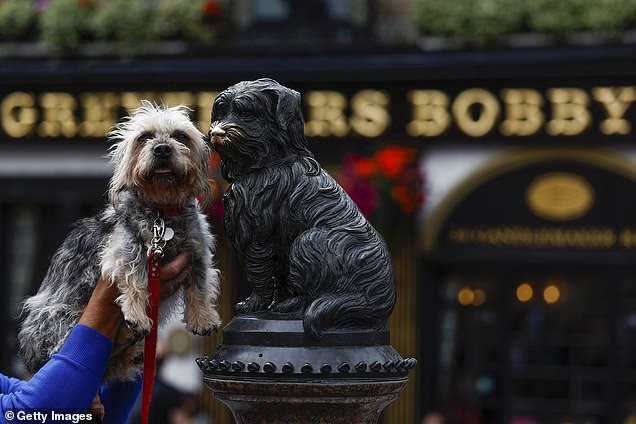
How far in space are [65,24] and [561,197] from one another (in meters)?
5.51

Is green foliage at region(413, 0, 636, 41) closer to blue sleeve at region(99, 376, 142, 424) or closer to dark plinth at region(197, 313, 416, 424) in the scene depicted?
blue sleeve at region(99, 376, 142, 424)

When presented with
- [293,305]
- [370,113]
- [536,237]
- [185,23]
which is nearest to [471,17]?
[370,113]

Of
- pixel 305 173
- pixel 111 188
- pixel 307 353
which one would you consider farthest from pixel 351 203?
pixel 111 188

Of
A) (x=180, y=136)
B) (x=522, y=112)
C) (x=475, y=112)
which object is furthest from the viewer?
(x=475, y=112)

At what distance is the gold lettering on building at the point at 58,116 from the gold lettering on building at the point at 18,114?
110 millimetres

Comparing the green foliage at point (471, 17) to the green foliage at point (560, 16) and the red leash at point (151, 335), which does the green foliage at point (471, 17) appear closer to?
the green foliage at point (560, 16)

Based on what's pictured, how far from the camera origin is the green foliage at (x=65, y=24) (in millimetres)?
13656

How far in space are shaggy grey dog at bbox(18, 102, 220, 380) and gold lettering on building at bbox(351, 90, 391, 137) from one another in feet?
29.5

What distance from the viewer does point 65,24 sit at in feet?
44.8

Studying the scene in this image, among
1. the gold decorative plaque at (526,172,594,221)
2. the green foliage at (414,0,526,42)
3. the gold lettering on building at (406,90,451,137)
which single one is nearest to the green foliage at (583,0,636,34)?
the green foliage at (414,0,526,42)

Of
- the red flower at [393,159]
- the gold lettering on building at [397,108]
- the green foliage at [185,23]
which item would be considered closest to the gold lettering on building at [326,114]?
the gold lettering on building at [397,108]

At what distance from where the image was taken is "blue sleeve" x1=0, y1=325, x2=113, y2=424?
367 centimetres

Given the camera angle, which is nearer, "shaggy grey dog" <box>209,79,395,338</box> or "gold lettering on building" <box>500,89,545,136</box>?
"shaggy grey dog" <box>209,79,395,338</box>

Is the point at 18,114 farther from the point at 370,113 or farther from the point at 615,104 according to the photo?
the point at 615,104
